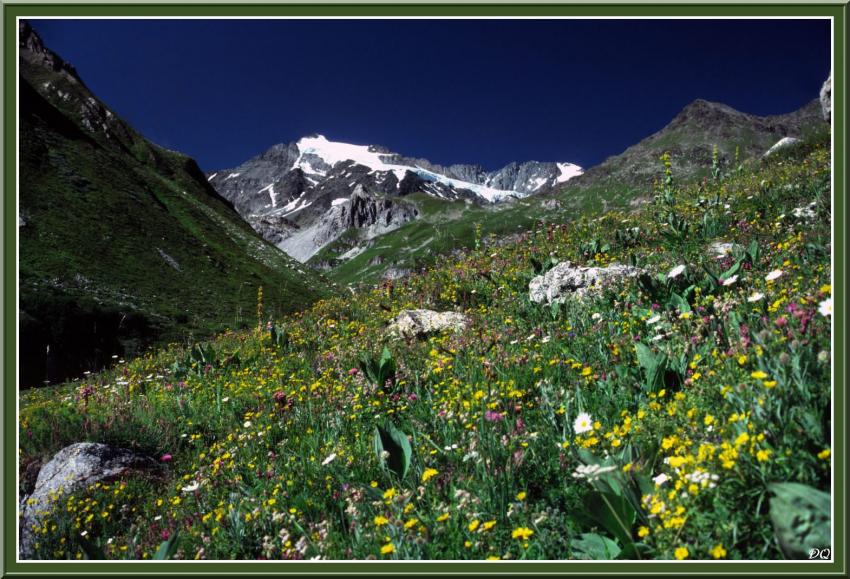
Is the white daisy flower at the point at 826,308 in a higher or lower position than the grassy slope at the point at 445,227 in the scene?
lower

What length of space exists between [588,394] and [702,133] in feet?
590

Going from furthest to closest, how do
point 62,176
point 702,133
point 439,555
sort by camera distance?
point 702,133, point 62,176, point 439,555

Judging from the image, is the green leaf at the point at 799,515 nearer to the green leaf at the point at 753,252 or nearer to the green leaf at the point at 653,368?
the green leaf at the point at 653,368

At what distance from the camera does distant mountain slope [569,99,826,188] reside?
413 feet

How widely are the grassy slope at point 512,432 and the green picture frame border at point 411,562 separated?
121 mm

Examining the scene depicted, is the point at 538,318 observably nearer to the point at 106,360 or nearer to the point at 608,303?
the point at 608,303

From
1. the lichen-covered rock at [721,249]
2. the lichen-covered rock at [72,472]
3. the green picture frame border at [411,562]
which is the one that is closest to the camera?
the green picture frame border at [411,562]

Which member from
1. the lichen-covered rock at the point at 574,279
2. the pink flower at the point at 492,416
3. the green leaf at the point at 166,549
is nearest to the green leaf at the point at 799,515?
the pink flower at the point at 492,416

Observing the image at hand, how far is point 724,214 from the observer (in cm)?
982

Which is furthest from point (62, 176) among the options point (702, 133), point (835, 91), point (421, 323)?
point (702, 133)

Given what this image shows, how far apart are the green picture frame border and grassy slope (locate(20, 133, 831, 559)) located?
12 cm

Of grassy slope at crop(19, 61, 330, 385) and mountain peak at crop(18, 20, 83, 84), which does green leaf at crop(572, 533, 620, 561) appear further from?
mountain peak at crop(18, 20, 83, 84)

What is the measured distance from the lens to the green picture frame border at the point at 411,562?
2.18m

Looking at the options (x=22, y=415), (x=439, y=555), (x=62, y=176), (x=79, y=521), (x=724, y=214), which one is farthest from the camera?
(x=62, y=176)
